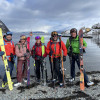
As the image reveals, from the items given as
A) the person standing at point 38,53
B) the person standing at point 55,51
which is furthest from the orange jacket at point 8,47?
the person standing at point 55,51

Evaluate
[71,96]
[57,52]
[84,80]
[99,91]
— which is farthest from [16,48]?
[99,91]

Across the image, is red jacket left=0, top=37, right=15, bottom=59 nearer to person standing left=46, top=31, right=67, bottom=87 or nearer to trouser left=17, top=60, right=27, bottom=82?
trouser left=17, top=60, right=27, bottom=82

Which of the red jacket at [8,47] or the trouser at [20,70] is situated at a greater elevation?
the red jacket at [8,47]

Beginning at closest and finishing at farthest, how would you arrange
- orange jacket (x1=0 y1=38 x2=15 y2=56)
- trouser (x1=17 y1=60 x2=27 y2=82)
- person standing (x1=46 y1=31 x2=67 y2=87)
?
person standing (x1=46 y1=31 x2=67 y2=87) → orange jacket (x1=0 y1=38 x2=15 y2=56) → trouser (x1=17 y1=60 x2=27 y2=82)

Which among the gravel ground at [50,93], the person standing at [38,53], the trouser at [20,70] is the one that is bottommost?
the gravel ground at [50,93]

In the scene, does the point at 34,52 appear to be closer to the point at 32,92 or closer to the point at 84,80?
the point at 32,92

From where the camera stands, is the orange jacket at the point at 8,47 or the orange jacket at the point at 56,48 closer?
the orange jacket at the point at 56,48

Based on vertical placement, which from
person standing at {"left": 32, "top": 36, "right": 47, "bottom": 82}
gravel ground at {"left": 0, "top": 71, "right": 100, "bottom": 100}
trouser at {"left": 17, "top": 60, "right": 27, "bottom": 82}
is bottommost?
gravel ground at {"left": 0, "top": 71, "right": 100, "bottom": 100}

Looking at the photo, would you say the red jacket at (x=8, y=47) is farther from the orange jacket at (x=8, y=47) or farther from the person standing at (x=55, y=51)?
the person standing at (x=55, y=51)

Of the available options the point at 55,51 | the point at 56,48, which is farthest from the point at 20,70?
the point at 56,48

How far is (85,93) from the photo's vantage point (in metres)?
5.50

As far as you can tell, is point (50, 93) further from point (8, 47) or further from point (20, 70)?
point (8, 47)

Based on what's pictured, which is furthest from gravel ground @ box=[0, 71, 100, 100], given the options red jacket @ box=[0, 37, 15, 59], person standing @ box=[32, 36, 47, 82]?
red jacket @ box=[0, 37, 15, 59]

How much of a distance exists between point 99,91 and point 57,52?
2778 mm
